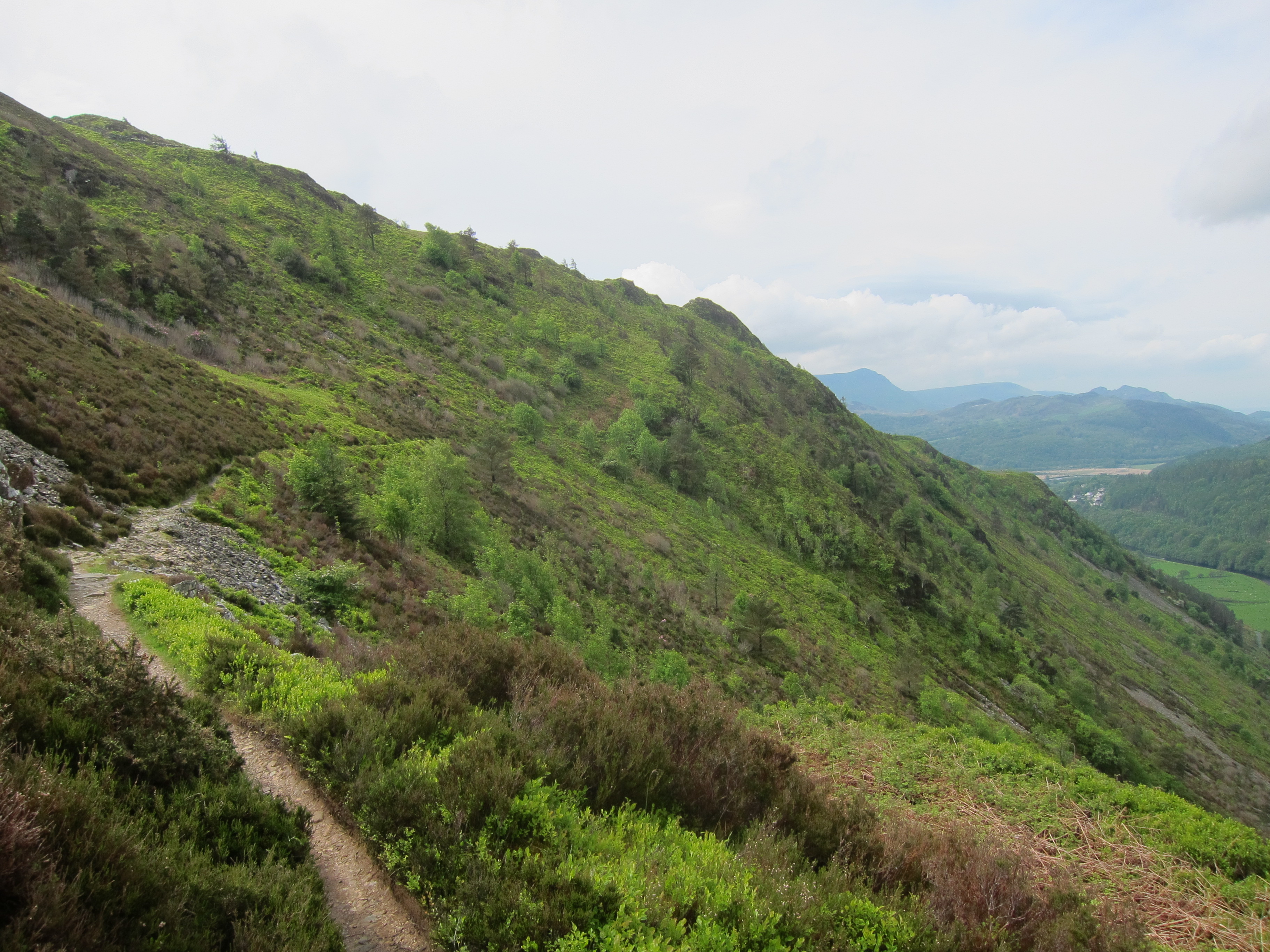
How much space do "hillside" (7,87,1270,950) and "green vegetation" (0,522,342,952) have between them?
0.84 meters

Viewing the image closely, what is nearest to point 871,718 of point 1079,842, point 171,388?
point 1079,842

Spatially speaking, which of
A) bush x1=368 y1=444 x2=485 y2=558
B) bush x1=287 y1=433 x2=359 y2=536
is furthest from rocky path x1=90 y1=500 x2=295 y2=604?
bush x1=368 y1=444 x2=485 y2=558

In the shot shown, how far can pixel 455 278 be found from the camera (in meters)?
66.9

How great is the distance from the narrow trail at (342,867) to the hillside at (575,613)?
271 mm

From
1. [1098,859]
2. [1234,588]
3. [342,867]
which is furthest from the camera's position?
[1234,588]

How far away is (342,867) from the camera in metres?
4.66

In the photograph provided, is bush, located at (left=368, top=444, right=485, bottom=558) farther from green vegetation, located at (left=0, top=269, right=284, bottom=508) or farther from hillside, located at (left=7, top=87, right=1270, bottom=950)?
green vegetation, located at (left=0, top=269, right=284, bottom=508)

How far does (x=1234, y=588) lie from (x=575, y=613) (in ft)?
793

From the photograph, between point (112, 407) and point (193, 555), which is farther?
point (112, 407)

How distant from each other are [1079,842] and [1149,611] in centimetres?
12810

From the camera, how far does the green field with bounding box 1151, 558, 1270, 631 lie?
14088cm

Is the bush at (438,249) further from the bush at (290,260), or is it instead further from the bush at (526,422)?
the bush at (526,422)

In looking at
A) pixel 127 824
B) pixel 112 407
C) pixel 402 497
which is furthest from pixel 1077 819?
pixel 112 407

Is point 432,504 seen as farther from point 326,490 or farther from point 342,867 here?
point 342,867
